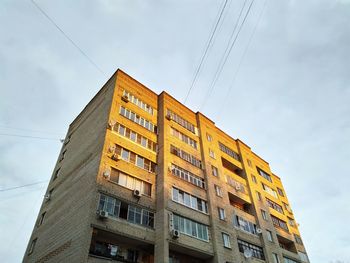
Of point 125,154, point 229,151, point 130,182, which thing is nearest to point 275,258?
point 229,151

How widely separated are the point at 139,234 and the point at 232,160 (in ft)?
65.1

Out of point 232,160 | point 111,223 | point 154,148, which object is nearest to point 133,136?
point 154,148

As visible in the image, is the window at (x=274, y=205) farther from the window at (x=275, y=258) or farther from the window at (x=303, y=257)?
the window at (x=275, y=258)

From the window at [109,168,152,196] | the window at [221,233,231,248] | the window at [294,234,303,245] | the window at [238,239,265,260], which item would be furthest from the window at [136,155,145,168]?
the window at [294,234,303,245]

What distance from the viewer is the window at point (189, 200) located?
998 inches

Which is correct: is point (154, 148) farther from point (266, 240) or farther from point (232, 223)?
point (266, 240)

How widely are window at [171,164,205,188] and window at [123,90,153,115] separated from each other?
726 centimetres

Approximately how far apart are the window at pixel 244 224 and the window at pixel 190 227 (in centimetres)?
553

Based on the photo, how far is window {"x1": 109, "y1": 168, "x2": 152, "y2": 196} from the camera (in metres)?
22.6

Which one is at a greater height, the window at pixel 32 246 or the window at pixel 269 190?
the window at pixel 269 190

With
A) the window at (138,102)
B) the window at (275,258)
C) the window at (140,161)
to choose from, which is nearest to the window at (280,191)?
the window at (275,258)

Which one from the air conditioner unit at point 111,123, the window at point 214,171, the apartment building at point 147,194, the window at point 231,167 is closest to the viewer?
the apartment building at point 147,194

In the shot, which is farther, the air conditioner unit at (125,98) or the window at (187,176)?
the air conditioner unit at (125,98)

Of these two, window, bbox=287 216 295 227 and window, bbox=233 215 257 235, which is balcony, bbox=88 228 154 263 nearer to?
window, bbox=233 215 257 235
